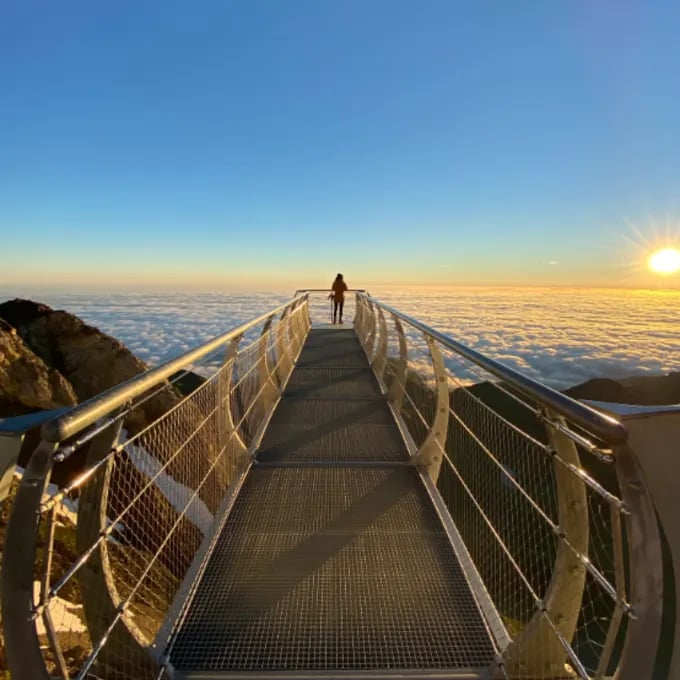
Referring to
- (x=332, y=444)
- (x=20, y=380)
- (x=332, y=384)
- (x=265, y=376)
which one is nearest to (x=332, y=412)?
(x=265, y=376)

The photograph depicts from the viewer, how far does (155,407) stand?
13938 mm

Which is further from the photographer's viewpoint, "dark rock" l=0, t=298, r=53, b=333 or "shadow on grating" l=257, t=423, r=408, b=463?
"dark rock" l=0, t=298, r=53, b=333

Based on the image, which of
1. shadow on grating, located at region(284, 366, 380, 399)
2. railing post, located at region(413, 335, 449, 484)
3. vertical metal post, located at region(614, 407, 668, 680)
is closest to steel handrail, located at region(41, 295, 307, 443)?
vertical metal post, located at region(614, 407, 668, 680)

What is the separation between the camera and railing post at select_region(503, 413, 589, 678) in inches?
62.8

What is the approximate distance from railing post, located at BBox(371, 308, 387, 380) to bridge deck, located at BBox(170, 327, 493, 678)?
3343 millimetres

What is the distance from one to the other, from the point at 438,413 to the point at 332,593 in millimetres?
1639

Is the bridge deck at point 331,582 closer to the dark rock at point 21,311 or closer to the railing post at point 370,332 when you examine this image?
the railing post at point 370,332

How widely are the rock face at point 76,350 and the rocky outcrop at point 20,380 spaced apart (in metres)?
2.73

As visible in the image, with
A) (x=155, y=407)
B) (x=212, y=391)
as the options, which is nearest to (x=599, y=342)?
(x=155, y=407)

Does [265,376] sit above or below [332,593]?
above

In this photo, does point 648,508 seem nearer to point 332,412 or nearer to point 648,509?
point 648,509

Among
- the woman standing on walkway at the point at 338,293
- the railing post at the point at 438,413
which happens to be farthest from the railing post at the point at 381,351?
the woman standing on walkway at the point at 338,293

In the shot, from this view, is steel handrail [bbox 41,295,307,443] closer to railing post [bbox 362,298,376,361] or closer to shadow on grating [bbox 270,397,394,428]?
shadow on grating [bbox 270,397,394,428]

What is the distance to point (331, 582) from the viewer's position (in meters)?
2.48
